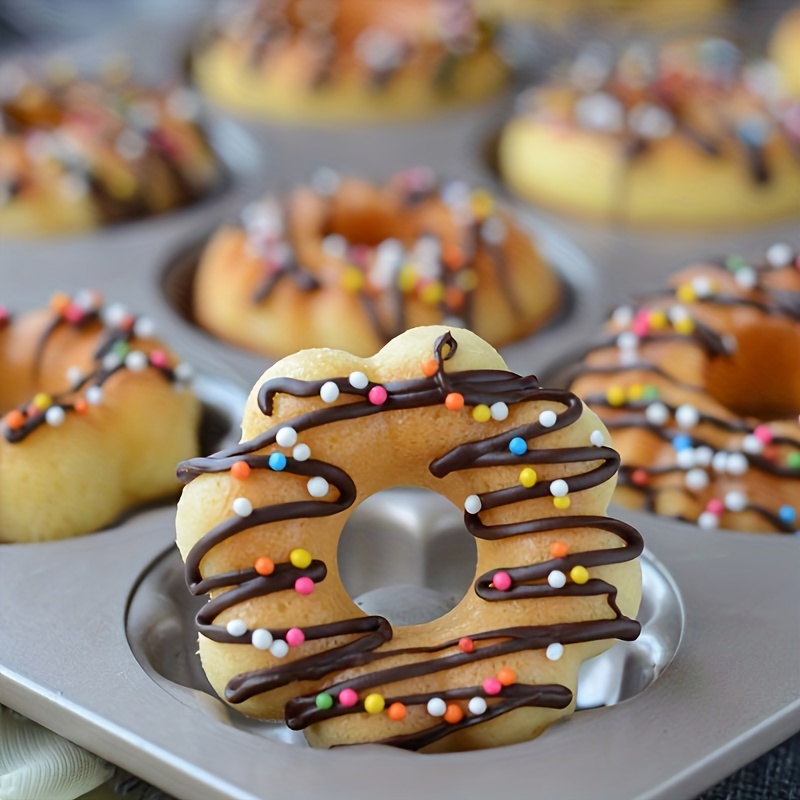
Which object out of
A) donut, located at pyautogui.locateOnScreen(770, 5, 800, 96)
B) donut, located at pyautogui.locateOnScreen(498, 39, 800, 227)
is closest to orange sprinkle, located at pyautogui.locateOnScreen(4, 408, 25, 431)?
donut, located at pyautogui.locateOnScreen(498, 39, 800, 227)

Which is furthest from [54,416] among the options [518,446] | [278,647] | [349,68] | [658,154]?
[349,68]

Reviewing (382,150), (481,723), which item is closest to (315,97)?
(382,150)

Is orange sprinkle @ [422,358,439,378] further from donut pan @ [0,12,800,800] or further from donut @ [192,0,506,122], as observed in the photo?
donut @ [192,0,506,122]

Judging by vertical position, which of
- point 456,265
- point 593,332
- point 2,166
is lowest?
point 593,332

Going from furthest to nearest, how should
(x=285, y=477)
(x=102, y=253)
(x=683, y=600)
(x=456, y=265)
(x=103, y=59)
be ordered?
1. (x=103, y=59)
2. (x=102, y=253)
3. (x=456, y=265)
4. (x=683, y=600)
5. (x=285, y=477)

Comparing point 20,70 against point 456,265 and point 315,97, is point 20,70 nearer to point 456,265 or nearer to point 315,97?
point 315,97

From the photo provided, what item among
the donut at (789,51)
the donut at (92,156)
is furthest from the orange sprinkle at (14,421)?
the donut at (789,51)
